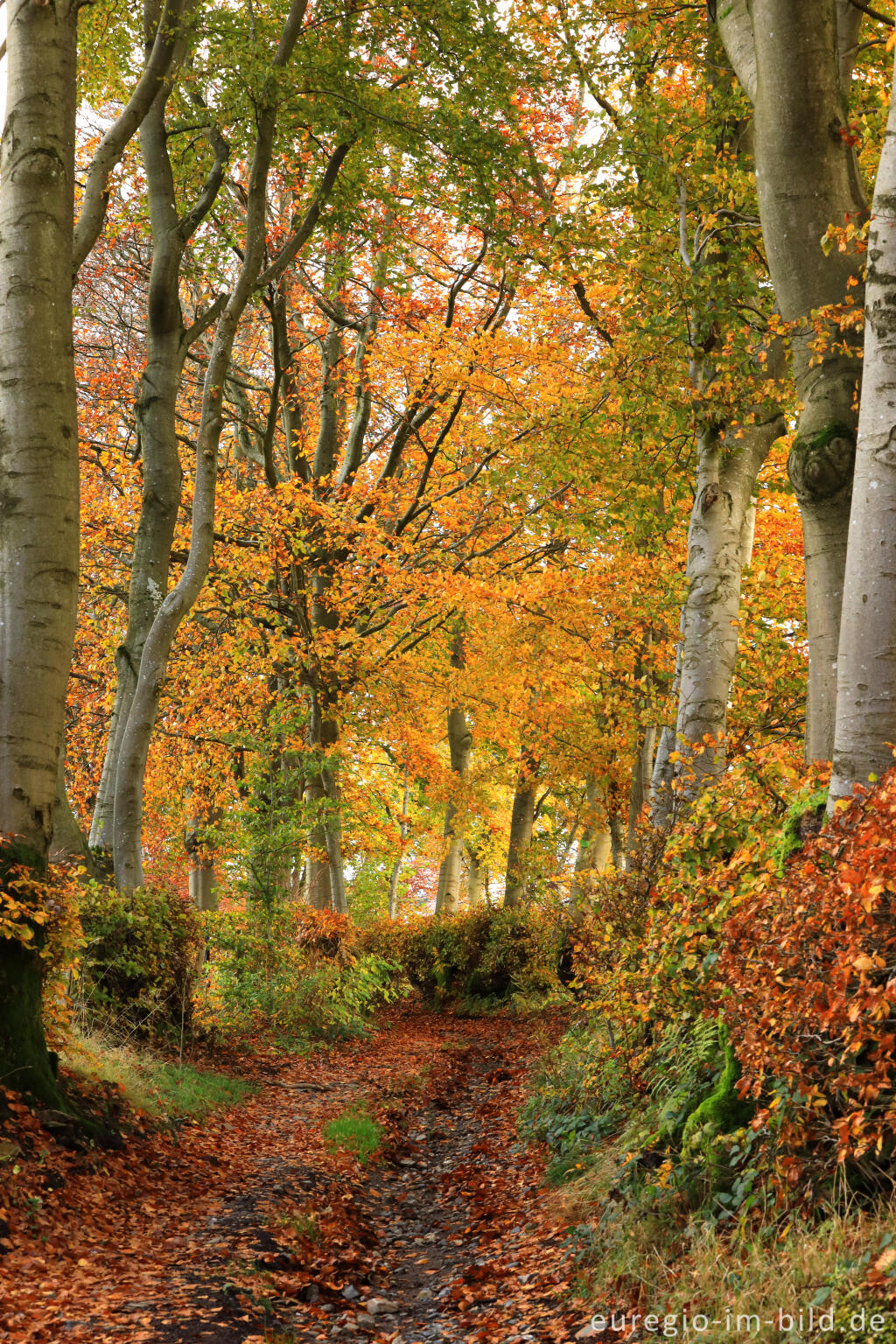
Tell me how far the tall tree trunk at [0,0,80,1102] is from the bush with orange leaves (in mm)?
4143

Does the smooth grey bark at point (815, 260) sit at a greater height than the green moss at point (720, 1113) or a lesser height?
greater

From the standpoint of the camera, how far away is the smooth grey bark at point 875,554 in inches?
163

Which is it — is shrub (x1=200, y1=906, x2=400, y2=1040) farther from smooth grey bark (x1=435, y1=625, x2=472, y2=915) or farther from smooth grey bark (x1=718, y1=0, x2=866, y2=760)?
smooth grey bark (x1=718, y1=0, x2=866, y2=760)

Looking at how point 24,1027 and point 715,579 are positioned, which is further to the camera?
point 715,579

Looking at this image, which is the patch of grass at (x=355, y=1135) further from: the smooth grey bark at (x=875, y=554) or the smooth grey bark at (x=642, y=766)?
the smooth grey bark at (x=642, y=766)

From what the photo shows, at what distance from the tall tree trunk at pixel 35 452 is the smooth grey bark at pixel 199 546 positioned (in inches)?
125

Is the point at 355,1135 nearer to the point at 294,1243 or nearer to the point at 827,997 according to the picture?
the point at 294,1243

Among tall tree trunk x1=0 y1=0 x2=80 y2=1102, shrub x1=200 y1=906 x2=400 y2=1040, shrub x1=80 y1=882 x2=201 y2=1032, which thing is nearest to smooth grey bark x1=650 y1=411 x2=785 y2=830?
shrub x1=80 y1=882 x2=201 y2=1032

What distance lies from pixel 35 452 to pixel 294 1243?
16.4 ft

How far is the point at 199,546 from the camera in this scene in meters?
10.3

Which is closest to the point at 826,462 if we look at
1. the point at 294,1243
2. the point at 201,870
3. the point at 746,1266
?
the point at 746,1266

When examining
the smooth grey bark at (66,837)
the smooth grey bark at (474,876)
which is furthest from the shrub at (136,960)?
the smooth grey bark at (474,876)

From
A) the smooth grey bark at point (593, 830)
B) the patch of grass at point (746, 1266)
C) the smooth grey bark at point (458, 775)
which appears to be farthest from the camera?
the smooth grey bark at point (458, 775)

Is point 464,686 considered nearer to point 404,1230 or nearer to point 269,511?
point 269,511
